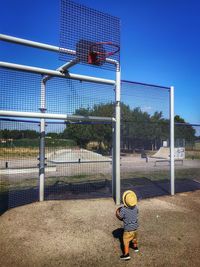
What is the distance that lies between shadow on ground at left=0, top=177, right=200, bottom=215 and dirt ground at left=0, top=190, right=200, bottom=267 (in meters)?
0.53

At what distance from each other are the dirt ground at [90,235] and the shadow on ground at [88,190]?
53 centimetres

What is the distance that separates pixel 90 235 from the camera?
16.8 feet

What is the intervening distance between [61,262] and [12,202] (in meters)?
3.30

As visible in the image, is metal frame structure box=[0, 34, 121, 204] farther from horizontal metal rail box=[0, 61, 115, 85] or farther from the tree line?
the tree line

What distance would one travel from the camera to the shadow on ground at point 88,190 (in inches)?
289

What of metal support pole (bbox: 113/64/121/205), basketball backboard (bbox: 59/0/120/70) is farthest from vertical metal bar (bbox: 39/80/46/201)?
metal support pole (bbox: 113/64/121/205)

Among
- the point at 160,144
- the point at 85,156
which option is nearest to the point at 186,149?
the point at 160,144

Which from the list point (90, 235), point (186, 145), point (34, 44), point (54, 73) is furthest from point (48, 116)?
point (186, 145)

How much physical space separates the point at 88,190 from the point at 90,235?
3382 millimetres

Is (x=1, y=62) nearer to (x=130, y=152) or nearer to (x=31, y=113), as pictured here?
(x=31, y=113)

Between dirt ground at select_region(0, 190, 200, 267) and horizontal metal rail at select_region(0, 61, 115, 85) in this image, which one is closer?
dirt ground at select_region(0, 190, 200, 267)

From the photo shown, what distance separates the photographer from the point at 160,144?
9.23 metres

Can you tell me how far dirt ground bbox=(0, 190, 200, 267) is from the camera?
4.22 m

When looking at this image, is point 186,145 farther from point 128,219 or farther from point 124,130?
point 128,219
